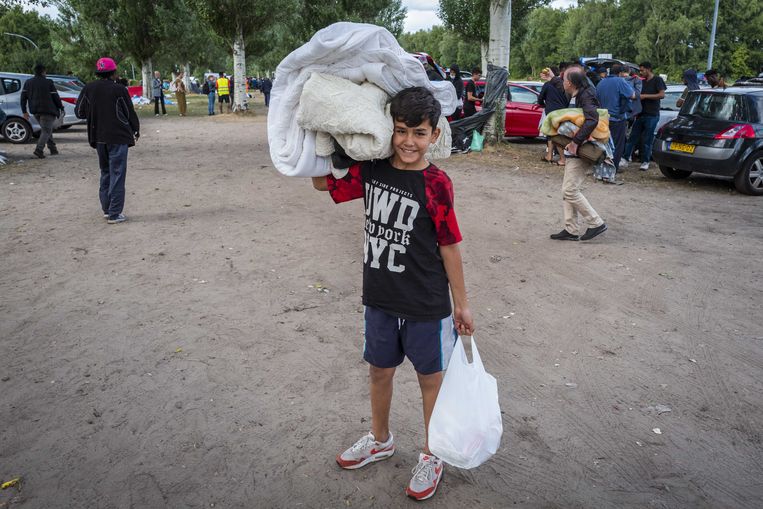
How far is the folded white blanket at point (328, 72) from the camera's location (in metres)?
2.40

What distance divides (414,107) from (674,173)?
10610 millimetres

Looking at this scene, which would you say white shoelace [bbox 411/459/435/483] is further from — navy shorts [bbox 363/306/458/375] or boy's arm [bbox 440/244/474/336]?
boy's arm [bbox 440/244/474/336]

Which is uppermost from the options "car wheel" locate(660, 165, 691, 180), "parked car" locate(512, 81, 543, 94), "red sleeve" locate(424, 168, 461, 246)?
"parked car" locate(512, 81, 543, 94)

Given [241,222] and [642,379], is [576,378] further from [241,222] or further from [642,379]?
[241,222]

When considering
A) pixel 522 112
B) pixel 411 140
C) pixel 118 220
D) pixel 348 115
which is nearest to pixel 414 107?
pixel 411 140

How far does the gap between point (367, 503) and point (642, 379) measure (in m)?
2.18

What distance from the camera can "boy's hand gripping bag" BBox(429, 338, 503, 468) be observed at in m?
2.53

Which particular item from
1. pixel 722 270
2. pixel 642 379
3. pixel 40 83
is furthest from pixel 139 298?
pixel 40 83

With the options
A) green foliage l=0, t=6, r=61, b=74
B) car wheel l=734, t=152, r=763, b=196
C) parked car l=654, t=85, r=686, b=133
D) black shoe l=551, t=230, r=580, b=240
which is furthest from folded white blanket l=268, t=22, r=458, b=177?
green foliage l=0, t=6, r=61, b=74

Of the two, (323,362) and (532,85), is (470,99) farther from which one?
(323,362)

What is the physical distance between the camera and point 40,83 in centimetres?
1205

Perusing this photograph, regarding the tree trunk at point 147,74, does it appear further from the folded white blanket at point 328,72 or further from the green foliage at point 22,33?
the folded white blanket at point 328,72

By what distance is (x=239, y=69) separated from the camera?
81.9 ft

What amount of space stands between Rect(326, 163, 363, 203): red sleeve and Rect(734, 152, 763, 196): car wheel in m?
9.49
